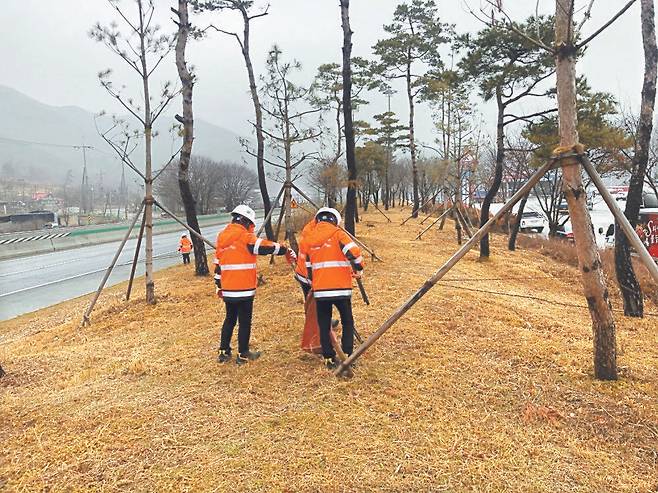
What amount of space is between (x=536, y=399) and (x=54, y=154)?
222674 mm

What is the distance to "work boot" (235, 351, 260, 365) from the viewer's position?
5.01 meters

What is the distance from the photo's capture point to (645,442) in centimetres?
328

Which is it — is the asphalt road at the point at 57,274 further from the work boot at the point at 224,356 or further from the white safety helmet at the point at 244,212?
the white safety helmet at the point at 244,212

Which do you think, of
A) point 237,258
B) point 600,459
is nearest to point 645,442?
point 600,459

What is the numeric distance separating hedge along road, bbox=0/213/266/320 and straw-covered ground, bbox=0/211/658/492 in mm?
6835

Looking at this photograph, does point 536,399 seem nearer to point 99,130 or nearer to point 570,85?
point 570,85

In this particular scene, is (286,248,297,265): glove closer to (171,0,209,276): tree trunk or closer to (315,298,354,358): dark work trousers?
(315,298,354,358): dark work trousers

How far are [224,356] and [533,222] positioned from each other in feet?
90.9

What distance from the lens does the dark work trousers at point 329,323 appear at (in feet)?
15.2

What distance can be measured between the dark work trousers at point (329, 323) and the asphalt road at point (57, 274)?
32.0 ft

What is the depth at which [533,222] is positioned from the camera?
94.2 ft

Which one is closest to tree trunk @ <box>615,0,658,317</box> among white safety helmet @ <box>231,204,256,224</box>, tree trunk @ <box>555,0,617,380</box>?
tree trunk @ <box>555,0,617,380</box>

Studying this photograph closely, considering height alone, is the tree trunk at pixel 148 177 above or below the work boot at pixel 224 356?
above

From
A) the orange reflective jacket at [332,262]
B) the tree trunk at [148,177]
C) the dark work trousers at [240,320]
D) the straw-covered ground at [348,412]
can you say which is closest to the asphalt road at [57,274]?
the tree trunk at [148,177]
